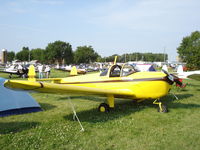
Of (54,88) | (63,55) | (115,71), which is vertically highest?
(63,55)

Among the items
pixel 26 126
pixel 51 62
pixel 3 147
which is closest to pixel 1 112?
pixel 26 126

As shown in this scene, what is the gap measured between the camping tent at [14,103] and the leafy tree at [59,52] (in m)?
84.6

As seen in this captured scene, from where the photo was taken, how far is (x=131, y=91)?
6562mm

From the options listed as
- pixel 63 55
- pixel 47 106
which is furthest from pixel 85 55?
pixel 47 106

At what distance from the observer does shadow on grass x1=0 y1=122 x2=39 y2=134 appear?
476 cm

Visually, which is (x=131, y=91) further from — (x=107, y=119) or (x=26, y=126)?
(x=26, y=126)

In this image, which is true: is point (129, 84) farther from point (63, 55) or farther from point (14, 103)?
point (63, 55)

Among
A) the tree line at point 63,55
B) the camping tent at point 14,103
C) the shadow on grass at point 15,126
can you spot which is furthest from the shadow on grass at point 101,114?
the tree line at point 63,55

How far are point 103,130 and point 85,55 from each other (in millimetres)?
97561

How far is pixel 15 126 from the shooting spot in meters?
5.07

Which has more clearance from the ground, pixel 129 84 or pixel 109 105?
pixel 129 84

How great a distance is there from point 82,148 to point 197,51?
1592cm

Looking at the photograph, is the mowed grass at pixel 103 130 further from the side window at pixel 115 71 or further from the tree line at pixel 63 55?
the tree line at pixel 63 55

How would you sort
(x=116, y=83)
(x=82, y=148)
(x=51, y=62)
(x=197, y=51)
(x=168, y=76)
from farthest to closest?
(x=51, y=62)
(x=197, y=51)
(x=116, y=83)
(x=168, y=76)
(x=82, y=148)
